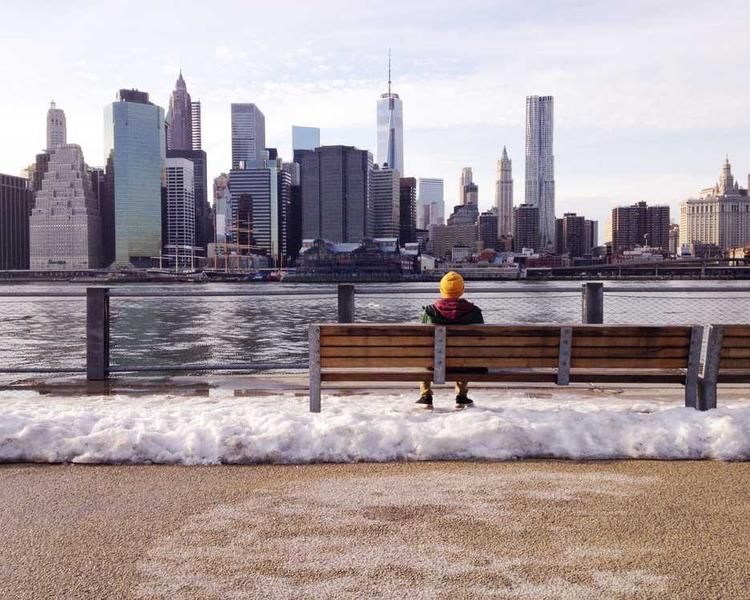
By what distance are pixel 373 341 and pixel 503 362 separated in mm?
1116

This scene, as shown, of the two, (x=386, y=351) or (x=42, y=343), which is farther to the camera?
(x=42, y=343)

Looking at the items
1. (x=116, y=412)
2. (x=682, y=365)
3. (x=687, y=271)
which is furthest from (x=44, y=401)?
(x=687, y=271)

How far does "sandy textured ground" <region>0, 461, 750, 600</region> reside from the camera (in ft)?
10.7

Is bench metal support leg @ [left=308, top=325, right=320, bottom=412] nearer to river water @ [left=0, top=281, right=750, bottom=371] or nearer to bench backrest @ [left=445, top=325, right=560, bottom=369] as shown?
bench backrest @ [left=445, top=325, right=560, bottom=369]

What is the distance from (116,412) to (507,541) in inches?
151

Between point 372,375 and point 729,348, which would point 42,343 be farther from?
point 729,348

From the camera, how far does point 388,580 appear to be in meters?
3.29

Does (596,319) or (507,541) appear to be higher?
(596,319)

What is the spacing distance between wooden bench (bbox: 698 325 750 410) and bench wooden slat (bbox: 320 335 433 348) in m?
2.36

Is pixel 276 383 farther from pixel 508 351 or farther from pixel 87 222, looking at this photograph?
pixel 87 222

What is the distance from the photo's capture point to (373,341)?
6.57 meters

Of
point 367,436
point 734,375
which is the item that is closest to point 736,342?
point 734,375

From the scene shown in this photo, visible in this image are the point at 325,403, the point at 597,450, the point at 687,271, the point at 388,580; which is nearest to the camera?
the point at 388,580

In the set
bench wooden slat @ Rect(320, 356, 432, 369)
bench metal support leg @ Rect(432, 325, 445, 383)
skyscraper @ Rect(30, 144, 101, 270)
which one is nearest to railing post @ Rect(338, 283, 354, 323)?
bench wooden slat @ Rect(320, 356, 432, 369)
